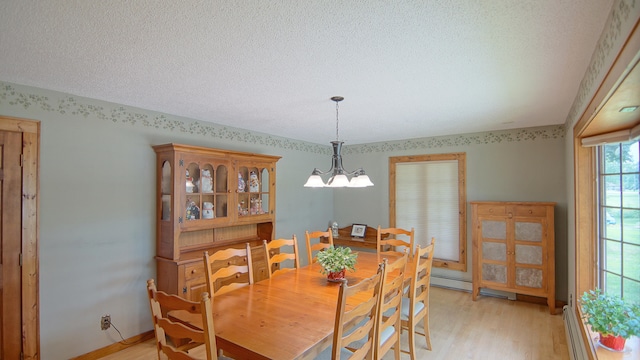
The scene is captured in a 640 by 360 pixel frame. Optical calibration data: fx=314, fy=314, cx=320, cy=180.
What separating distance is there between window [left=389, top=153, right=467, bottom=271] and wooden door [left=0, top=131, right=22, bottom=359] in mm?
4465

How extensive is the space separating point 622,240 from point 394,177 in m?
3.16

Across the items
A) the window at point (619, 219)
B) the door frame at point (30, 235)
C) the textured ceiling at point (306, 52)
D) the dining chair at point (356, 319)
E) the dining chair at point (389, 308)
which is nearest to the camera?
the textured ceiling at point (306, 52)

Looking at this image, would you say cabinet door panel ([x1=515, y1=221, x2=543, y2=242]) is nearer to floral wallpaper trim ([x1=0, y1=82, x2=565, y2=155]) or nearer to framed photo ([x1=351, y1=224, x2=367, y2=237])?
floral wallpaper trim ([x1=0, y1=82, x2=565, y2=155])

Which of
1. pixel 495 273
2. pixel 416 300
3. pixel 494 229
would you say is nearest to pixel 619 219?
pixel 416 300

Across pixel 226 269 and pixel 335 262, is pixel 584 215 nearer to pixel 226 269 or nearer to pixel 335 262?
pixel 335 262

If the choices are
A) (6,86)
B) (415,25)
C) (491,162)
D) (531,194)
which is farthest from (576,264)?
(6,86)

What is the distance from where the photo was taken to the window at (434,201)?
180 inches

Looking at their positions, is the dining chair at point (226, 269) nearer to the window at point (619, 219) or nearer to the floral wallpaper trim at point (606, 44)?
the floral wallpaper trim at point (606, 44)

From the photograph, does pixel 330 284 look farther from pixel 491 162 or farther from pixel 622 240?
pixel 491 162

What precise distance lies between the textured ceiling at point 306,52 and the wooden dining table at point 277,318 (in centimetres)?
153

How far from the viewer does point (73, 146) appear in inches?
105

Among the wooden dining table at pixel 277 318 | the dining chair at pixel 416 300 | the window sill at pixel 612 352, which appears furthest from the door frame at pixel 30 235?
the window sill at pixel 612 352

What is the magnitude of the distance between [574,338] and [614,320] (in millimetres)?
859

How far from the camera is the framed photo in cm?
531
